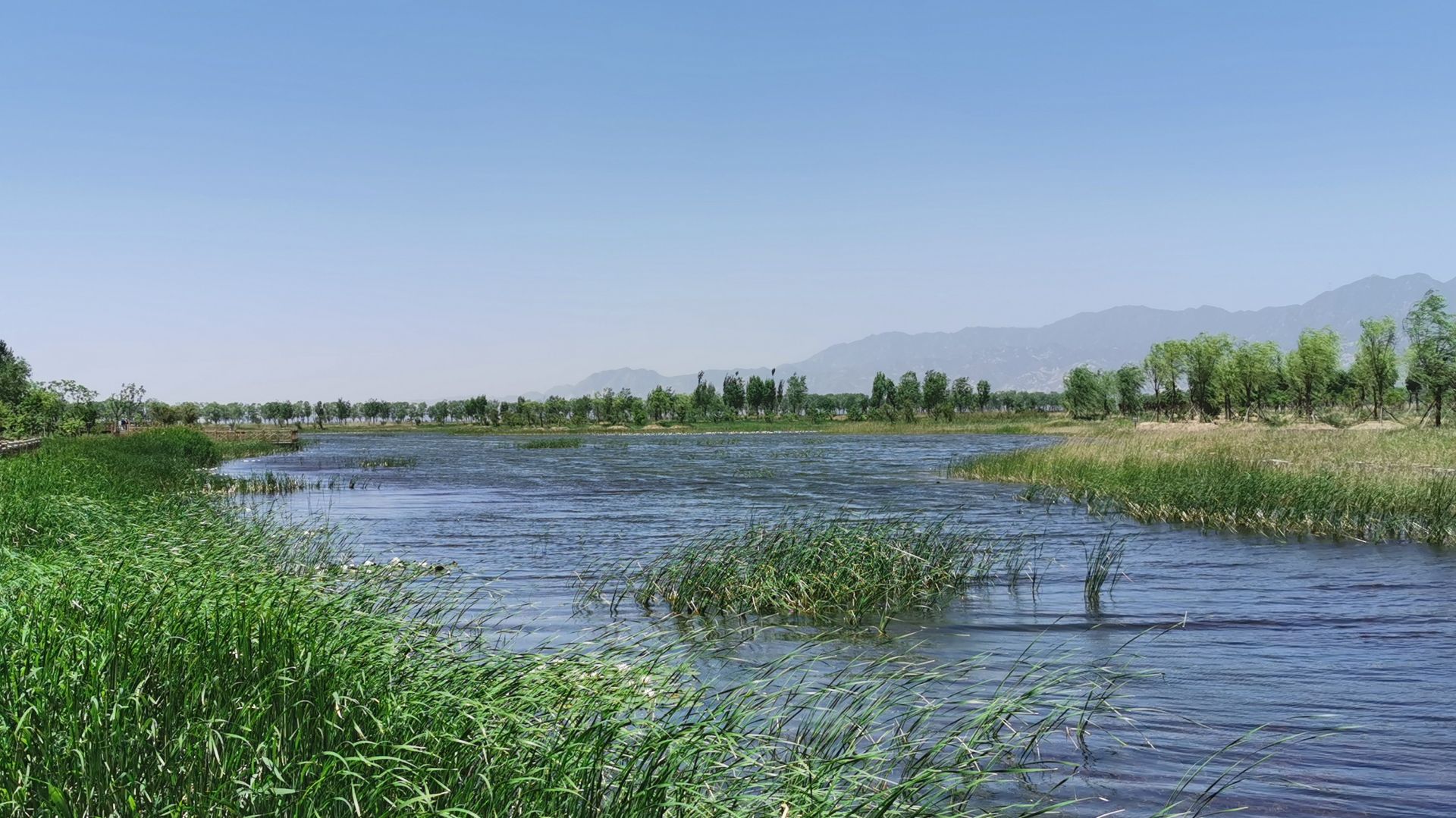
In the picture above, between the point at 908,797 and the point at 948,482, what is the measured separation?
119ft

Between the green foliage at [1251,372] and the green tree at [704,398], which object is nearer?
the green foliage at [1251,372]

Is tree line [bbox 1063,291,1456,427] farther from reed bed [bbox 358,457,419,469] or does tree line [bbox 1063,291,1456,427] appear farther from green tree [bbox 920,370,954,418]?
reed bed [bbox 358,457,419,469]

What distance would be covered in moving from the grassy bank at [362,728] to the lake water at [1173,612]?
1.91 metres

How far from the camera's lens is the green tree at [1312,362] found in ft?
284

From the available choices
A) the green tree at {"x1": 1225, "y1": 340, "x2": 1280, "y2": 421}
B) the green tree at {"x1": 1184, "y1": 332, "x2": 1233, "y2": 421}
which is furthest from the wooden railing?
the green tree at {"x1": 1225, "y1": 340, "x2": 1280, "y2": 421}

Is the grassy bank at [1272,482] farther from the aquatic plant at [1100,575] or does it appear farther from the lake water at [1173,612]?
the aquatic plant at [1100,575]

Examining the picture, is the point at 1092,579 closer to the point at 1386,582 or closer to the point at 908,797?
the point at 1386,582

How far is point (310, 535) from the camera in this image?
57.9 feet

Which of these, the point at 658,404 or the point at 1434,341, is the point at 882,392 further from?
the point at 1434,341

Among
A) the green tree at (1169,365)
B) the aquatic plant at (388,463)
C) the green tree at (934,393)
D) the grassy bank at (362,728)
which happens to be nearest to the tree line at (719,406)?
the green tree at (934,393)

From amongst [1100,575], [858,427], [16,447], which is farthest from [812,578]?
[858,427]

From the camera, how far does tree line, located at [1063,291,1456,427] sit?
6272cm

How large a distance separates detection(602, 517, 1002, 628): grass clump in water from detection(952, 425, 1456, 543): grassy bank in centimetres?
1106

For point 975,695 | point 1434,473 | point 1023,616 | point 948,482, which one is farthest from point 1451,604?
point 948,482
